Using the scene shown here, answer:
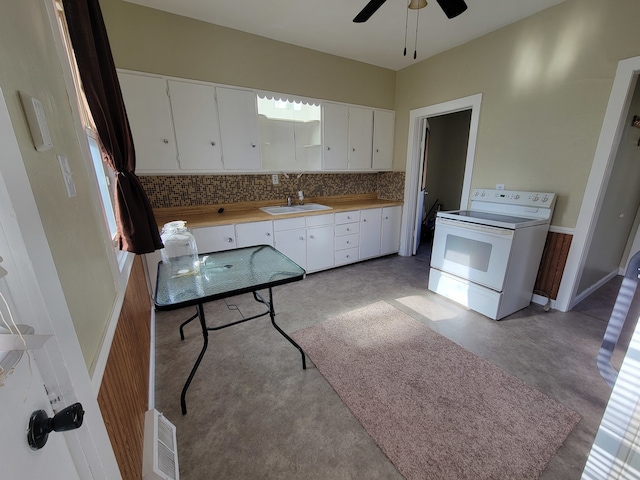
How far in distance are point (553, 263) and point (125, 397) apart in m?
3.45

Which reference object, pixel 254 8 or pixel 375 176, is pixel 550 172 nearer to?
pixel 375 176

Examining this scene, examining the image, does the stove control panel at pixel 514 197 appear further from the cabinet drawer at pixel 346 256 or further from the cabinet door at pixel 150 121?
the cabinet door at pixel 150 121

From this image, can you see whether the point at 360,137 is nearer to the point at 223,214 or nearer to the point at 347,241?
the point at 347,241

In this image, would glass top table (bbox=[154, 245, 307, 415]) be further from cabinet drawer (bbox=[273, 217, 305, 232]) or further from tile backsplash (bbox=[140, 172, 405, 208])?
tile backsplash (bbox=[140, 172, 405, 208])

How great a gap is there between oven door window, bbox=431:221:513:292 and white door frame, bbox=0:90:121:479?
2.72 metres

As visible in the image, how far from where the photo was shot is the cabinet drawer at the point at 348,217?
3.46 m

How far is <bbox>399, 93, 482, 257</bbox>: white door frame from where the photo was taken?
9.79ft

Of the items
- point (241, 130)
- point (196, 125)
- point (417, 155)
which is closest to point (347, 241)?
point (417, 155)

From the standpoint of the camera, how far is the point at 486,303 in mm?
2467

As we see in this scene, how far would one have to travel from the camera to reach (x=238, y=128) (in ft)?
9.29

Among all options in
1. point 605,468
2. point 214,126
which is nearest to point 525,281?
point 605,468

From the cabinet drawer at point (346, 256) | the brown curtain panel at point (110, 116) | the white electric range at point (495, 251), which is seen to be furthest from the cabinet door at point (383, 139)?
the brown curtain panel at point (110, 116)

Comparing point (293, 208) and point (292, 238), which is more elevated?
point (293, 208)

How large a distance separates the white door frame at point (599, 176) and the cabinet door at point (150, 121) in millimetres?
3781
